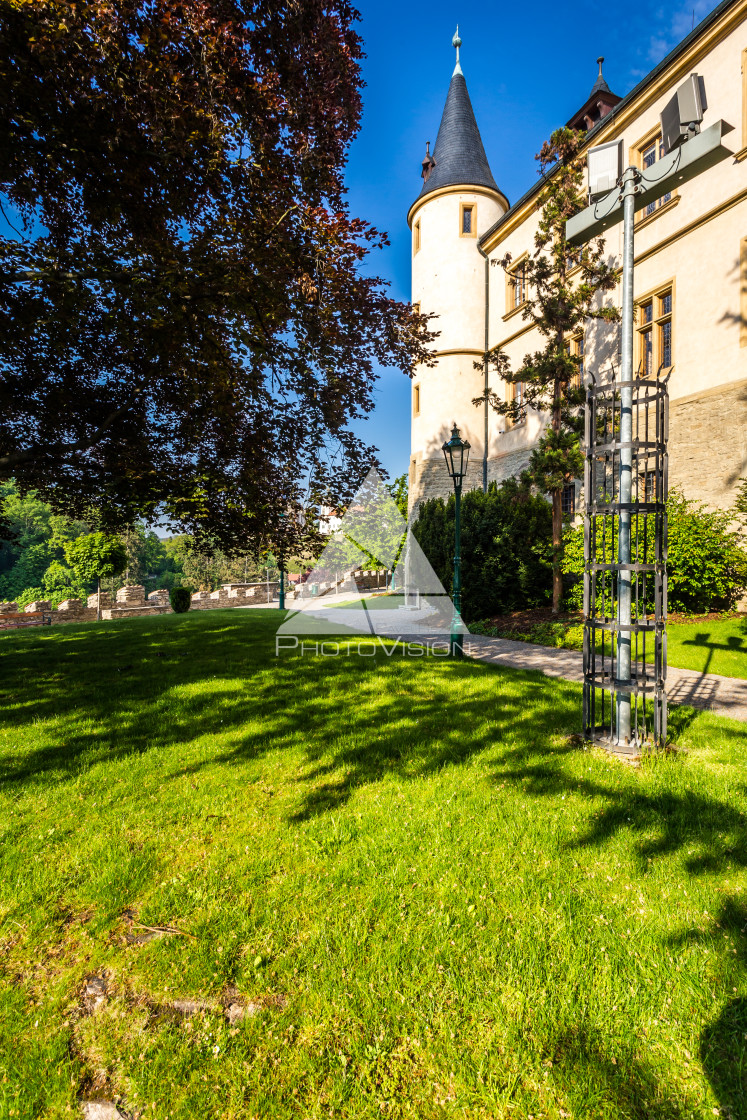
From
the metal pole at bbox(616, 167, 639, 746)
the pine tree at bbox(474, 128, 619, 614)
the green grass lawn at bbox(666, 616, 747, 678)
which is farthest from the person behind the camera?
the pine tree at bbox(474, 128, 619, 614)

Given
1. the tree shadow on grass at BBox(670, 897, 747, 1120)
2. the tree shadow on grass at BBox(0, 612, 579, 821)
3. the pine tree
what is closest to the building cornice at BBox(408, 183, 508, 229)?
the pine tree

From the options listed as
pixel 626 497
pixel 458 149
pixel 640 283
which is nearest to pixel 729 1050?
pixel 626 497

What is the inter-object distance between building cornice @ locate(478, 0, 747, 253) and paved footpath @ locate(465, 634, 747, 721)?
41.0 ft

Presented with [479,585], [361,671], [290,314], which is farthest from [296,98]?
[479,585]

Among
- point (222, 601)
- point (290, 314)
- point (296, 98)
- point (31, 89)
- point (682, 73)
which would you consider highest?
point (682, 73)

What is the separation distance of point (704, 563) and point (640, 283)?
9.05m

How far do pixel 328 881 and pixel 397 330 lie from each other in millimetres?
7124

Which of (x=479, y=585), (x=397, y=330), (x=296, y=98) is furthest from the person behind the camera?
(x=479, y=585)

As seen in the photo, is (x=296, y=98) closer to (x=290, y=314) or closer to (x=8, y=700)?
(x=290, y=314)

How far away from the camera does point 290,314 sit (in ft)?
20.7

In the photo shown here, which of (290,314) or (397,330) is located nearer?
(290,314)

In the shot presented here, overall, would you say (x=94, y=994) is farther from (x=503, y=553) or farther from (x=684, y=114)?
(x=503, y=553)

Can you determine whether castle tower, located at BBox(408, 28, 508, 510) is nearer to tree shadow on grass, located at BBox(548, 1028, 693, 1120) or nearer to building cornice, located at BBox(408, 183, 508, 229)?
building cornice, located at BBox(408, 183, 508, 229)

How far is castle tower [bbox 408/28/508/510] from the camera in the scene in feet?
67.5
